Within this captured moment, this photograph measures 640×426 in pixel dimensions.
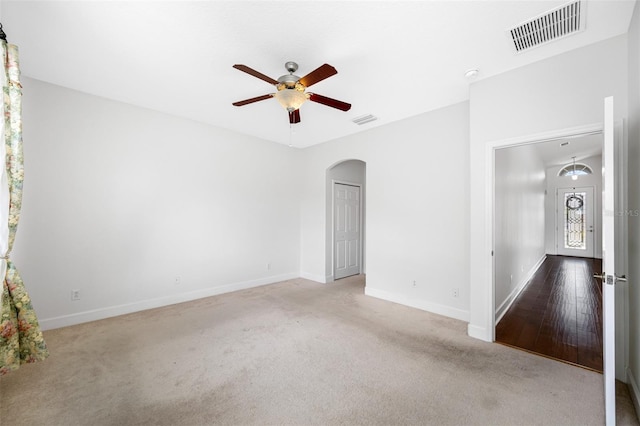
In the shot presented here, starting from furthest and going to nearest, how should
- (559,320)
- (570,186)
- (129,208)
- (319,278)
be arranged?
(570,186), (319,278), (129,208), (559,320)

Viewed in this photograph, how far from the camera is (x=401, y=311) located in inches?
151

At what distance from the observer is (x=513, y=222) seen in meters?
4.34

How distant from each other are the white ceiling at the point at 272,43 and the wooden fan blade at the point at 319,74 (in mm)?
354

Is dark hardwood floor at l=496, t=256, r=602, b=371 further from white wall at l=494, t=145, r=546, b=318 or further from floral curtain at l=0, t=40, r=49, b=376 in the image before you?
floral curtain at l=0, t=40, r=49, b=376

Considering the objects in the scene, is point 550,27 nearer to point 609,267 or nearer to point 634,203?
point 634,203

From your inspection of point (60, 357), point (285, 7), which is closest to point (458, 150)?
point (285, 7)

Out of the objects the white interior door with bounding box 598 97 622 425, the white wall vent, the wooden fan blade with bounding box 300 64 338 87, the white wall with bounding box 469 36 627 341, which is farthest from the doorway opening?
the wooden fan blade with bounding box 300 64 338 87

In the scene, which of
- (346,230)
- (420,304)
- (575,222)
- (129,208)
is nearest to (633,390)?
(420,304)

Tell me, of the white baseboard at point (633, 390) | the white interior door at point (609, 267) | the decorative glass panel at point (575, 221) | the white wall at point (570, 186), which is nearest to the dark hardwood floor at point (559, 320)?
the white baseboard at point (633, 390)

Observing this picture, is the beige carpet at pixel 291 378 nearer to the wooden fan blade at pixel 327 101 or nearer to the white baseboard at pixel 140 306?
the white baseboard at pixel 140 306

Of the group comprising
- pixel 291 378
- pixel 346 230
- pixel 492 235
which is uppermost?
pixel 492 235

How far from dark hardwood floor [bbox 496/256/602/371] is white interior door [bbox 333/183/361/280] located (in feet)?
9.85

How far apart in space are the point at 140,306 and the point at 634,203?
545cm

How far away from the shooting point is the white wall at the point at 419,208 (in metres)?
3.58
